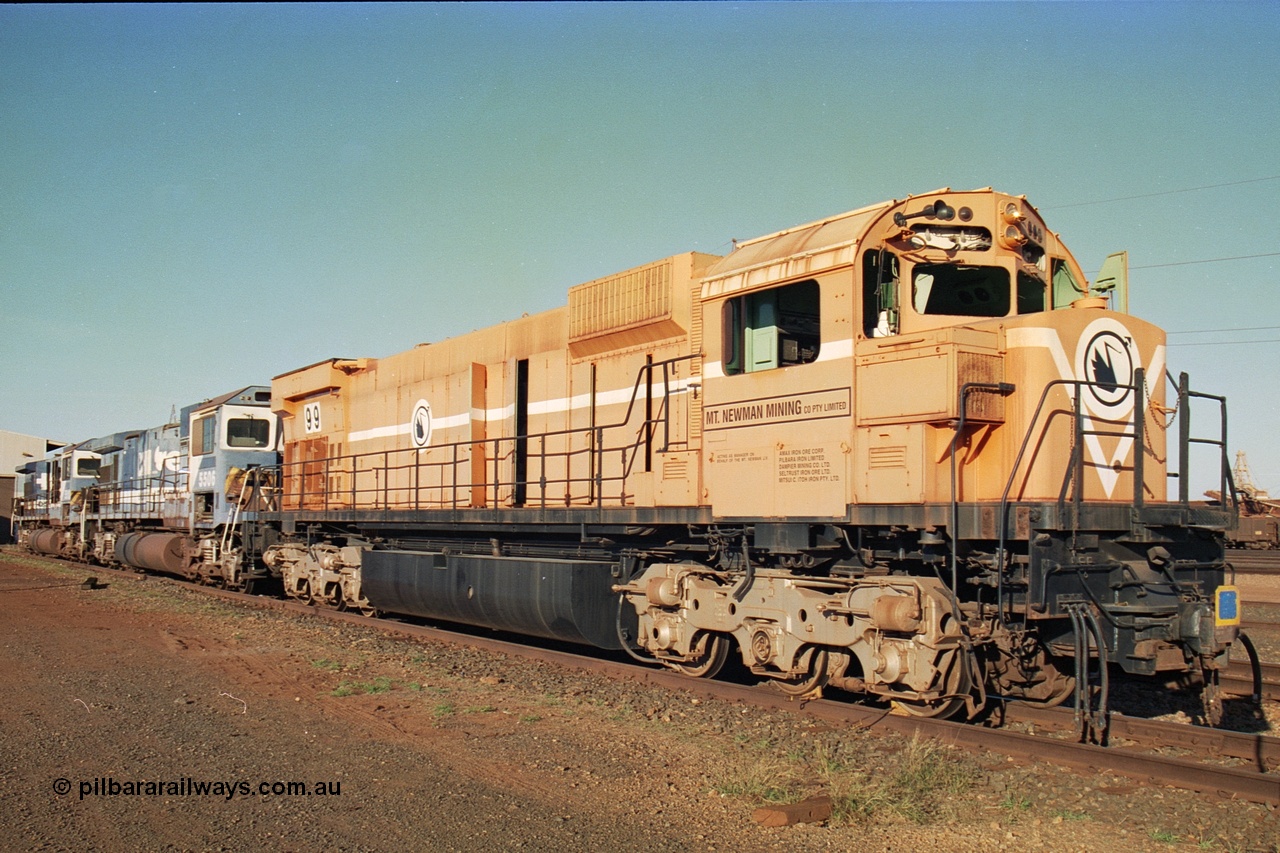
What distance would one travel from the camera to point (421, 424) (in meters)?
14.3

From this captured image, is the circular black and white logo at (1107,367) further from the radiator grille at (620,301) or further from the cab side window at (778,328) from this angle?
the radiator grille at (620,301)

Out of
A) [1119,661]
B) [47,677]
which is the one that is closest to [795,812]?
[1119,661]

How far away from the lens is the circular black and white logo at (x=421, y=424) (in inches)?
556

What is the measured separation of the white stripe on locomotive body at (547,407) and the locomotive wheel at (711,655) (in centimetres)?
230

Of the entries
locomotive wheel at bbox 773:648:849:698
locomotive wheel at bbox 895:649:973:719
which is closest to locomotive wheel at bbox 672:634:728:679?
locomotive wheel at bbox 773:648:849:698

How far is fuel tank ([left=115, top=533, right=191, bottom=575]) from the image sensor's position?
22.1 m

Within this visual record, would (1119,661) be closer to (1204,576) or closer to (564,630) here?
(1204,576)

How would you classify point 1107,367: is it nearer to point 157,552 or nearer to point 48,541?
point 157,552

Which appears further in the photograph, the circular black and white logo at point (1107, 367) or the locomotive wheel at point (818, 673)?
the locomotive wheel at point (818, 673)

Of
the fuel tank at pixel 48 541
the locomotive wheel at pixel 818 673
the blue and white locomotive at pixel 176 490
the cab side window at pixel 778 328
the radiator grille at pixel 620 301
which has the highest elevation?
the radiator grille at pixel 620 301

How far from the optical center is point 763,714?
26.3 ft

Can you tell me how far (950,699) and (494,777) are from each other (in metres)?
3.34

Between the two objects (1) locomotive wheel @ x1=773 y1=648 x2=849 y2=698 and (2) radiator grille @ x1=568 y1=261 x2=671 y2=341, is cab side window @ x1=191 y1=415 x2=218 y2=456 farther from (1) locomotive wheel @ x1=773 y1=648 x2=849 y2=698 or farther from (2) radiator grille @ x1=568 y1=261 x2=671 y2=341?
(1) locomotive wheel @ x1=773 y1=648 x2=849 y2=698

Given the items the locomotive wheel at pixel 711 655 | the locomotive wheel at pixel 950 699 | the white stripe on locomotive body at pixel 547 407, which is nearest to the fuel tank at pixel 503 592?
the locomotive wheel at pixel 711 655
